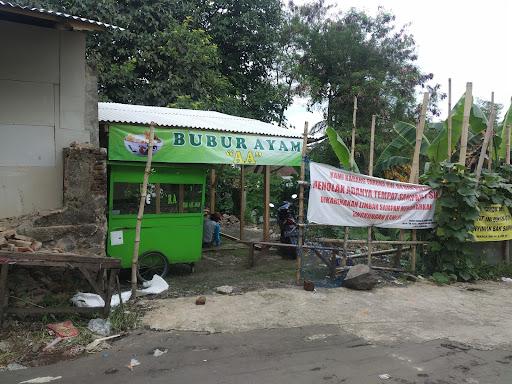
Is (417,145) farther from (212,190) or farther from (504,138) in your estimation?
(212,190)

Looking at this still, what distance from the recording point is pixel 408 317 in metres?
6.11

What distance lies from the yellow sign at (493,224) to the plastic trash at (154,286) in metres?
5.82

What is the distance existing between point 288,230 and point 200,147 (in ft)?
9.51

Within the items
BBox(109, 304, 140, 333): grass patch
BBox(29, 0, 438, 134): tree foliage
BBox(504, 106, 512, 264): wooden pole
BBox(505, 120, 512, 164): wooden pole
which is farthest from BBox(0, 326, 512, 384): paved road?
BBox(29, 0, 438, 134): tree foliage

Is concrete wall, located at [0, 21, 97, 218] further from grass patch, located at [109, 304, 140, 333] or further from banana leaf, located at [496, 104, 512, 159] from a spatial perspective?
banana leaf, located at [496, 104, 512, 159]

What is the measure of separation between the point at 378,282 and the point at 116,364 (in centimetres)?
489

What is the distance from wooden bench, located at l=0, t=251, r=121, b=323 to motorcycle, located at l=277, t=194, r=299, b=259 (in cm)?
449

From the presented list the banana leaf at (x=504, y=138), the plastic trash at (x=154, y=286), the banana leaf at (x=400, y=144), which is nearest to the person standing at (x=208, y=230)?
the plastic trash at (x=154, y=286)

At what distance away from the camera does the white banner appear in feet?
24.2

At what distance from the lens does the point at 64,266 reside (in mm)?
5098

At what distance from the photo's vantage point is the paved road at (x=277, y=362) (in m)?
4.12

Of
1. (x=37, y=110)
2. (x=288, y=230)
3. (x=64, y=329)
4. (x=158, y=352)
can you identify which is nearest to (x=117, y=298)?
(x=64, y=329)

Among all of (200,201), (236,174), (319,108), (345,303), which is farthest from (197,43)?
(345,303)

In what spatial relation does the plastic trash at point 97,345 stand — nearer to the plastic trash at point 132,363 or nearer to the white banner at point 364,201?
the plastic trash at point 132,363
